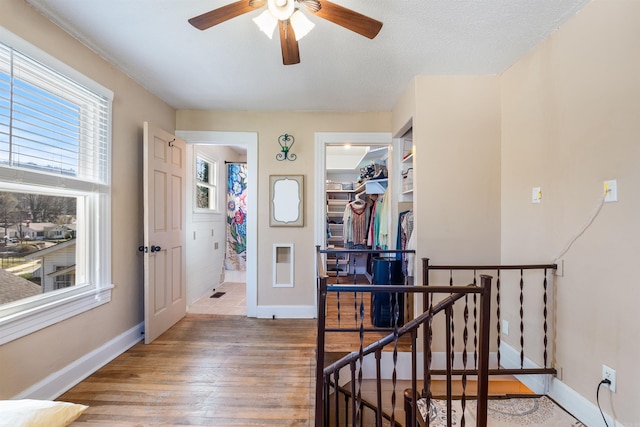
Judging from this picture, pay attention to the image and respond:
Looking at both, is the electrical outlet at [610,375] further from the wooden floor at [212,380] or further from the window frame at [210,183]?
the window frame at [210,183]

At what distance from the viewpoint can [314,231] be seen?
3336 millimetres

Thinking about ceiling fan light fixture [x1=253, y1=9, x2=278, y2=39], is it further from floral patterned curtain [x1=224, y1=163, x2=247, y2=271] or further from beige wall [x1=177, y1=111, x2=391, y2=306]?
floral patterned curtain [x1=224, y1=163, x2=247, y2=271]

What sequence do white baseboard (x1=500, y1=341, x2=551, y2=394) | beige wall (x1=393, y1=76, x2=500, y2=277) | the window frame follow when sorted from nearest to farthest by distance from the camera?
white baseboard (x1=500, y1=341, x2=551, y2=394) < beige wall (x1=393, y1=76, x2=500, y2=277) < the window frame

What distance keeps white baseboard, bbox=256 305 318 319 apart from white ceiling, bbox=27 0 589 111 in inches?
93.8

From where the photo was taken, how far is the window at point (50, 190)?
1601mm

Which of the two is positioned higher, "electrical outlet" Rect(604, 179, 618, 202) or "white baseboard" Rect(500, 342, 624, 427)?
"electrical outlet" Rect(604, 179, 618, 202)

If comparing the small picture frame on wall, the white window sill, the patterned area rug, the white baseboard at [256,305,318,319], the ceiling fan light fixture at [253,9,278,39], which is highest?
the ceiling fan light fixture at [253,9,278,39]

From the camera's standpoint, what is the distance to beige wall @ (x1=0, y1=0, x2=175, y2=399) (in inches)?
64.3

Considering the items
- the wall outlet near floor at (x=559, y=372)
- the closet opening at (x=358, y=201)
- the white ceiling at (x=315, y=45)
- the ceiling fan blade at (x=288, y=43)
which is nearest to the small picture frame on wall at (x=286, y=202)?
the closet opening at (x=358, y=201)

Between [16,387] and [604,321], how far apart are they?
3.40 meters

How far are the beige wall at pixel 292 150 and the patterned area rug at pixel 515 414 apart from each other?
1.77 meters

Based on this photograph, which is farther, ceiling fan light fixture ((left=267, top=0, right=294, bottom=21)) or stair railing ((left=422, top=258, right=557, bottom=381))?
stair railing ((left=422, top=258, right=557, bottom=381))

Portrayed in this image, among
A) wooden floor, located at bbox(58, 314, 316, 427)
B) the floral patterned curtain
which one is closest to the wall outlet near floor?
wooden floor, located at bbox(58, 314, 316, 427)

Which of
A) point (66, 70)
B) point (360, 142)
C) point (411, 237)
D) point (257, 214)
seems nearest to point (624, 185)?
point (411, 237)
